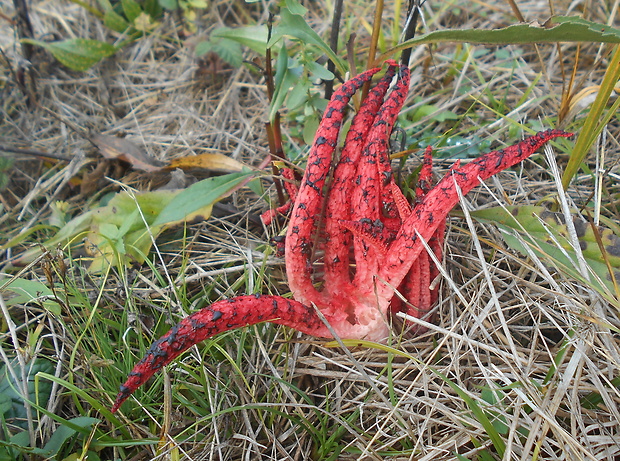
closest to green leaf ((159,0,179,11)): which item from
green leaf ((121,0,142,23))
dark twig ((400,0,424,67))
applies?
green leaf ((121,0,142,23))

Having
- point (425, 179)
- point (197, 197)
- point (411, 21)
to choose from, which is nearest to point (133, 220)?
point (197, 197)

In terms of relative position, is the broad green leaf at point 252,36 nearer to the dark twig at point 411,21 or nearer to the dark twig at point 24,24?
the dark twig at point 411,21

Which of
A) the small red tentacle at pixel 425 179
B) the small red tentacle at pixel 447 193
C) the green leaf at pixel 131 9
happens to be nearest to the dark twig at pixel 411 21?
the small red tentacle at pixel 425 179

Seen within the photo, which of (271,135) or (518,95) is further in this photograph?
(518,95)

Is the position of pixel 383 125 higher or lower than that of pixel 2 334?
higher

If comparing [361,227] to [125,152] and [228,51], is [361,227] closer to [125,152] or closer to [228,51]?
[125,152]

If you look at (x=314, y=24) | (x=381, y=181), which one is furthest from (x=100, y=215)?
(x=314, y=24)

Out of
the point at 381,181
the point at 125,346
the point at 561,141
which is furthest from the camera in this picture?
the point at 561,141

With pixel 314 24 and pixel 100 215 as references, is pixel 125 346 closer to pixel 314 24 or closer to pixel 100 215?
pixel 100 215
